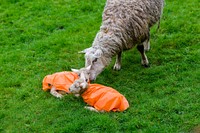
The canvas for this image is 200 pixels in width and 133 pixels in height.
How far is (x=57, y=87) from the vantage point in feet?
28.0

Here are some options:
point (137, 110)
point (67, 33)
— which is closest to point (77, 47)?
point (67, 33)

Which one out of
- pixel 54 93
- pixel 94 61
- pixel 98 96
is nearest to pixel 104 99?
pixel 98 96

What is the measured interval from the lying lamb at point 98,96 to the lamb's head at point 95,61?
0.29 m

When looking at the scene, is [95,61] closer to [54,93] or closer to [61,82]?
[61,82]

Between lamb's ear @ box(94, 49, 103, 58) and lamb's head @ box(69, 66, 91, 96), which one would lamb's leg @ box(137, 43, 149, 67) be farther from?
lamb's head @ box(69, 66, 91, 96)

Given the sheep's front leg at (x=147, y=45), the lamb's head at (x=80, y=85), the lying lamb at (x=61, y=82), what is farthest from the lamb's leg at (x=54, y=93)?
the sheep's front leg at (x=147, y=45)

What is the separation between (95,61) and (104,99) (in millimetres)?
1046

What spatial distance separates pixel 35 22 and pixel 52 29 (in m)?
0.77

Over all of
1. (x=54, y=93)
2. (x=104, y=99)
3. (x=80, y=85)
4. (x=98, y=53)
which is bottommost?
(x=54, y=93)

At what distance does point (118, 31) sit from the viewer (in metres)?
8.91

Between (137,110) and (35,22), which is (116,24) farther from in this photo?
(35,22)

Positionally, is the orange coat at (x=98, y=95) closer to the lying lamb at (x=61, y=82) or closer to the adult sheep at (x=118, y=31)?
the lying lamb at (x=61, y=82)

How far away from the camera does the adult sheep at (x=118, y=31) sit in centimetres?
861

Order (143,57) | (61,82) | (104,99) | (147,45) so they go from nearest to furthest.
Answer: (104,99) → (61,82) → (143,57) → (147,45)
